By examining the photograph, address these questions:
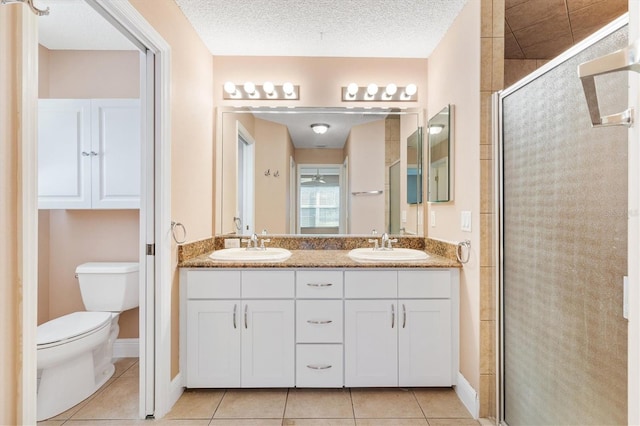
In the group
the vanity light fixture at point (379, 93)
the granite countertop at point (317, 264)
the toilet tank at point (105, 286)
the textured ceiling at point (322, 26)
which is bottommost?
the toilet tank at point (105, 286)

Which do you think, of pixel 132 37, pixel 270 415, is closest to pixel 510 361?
pixel 270 415

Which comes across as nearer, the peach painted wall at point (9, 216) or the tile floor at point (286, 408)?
the peach painted wall at point (9, 216)

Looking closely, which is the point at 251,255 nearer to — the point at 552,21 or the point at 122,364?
the point at 122,364

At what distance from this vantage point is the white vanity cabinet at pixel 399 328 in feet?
6.31

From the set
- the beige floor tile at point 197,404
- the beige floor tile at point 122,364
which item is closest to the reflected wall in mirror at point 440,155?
the beige floor tile at point 197,404

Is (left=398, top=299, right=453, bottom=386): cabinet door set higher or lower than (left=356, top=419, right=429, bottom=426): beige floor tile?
higher

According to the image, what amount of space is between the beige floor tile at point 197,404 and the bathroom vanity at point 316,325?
71 millimetres

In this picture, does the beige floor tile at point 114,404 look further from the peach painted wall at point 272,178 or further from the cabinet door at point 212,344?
the peach painted wall at point 272,178

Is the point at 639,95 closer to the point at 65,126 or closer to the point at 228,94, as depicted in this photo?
the point at 228,94

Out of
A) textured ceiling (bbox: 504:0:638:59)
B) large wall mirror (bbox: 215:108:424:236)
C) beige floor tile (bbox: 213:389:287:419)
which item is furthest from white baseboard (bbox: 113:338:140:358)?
textured ceiling (bbox: 504:0:638:59)

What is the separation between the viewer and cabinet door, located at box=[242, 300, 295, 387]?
1.92 meters

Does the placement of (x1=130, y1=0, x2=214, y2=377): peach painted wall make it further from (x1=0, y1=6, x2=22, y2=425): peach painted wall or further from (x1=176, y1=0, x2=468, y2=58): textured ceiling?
(x1=0, y1=6, x2=22, y2=425): peach painted wall

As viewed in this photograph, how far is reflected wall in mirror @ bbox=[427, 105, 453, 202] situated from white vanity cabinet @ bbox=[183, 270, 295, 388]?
1.18 metres

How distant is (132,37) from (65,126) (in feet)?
3.43
